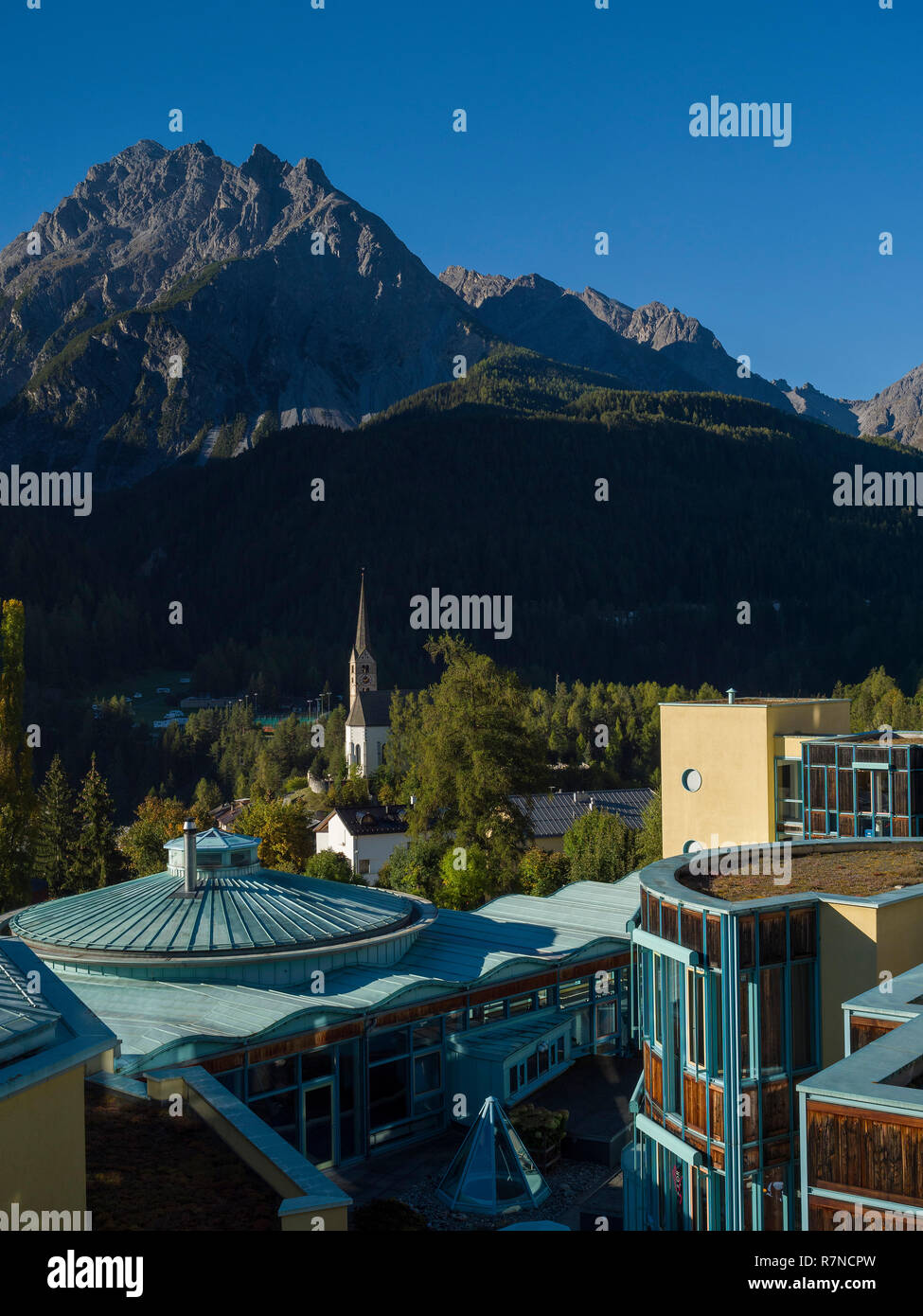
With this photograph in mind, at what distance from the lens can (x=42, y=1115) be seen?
11.2 m

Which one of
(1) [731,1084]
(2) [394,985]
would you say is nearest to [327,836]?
(2) [394,985]

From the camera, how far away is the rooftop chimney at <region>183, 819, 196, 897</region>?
29.1m

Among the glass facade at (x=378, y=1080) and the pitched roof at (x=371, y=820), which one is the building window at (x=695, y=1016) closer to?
the glass facade at (x=378, y=1080)

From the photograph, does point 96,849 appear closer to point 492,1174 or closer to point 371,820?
point 371,820

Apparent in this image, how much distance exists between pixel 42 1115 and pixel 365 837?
5592 cm

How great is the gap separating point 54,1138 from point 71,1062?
29.7 inches

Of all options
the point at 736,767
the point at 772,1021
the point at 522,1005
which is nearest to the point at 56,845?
the point at 522,1005

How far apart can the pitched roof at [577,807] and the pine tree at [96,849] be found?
2532cm

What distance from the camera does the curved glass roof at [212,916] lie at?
26469mm

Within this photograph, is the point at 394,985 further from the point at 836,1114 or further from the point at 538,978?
the point at 836,1114

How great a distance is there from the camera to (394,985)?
2544 centimetres

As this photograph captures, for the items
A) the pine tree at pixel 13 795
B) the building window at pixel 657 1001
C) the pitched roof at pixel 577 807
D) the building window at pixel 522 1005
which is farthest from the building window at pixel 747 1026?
the pitched roof at pixel 577 807

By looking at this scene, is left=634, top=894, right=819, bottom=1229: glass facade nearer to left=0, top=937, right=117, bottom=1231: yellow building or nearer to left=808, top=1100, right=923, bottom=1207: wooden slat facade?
left=808, top=1100, right=923, bottom=1207: wooden slat facade
